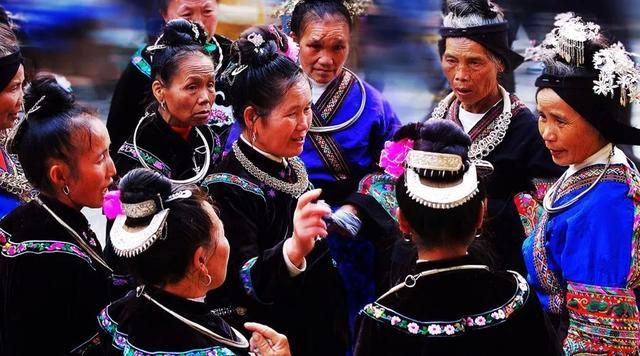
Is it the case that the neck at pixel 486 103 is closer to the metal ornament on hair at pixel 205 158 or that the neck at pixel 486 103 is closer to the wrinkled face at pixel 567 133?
the wrinkled face at pixel 567 133

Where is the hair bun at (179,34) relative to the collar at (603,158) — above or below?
below

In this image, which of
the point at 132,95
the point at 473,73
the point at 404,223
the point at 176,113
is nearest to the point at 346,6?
the point at 473,73

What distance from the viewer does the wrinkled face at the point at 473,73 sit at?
3.86 m

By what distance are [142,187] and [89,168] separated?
683mm

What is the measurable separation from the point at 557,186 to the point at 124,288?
5.03 ft

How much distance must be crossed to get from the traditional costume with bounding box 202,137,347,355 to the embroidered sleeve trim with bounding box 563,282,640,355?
807 mm

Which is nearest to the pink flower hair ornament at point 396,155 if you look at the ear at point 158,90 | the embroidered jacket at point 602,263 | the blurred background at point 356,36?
the embroidered jacket at point 602,263

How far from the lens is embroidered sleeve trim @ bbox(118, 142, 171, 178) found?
373 cm

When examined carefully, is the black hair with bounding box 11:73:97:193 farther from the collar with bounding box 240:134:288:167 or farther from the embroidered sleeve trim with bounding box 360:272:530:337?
the embroidered sleeve trim with bounding box 360:272:530:337

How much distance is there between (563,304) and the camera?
3.29 meters

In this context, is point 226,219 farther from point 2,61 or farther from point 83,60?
point 83,60

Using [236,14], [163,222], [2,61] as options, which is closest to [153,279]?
[163,222]

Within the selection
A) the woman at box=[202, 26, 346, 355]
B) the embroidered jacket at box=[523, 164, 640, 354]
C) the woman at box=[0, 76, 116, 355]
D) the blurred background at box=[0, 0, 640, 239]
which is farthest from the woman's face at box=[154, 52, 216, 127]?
the blurred background at box=[0, 0, 640, 239]

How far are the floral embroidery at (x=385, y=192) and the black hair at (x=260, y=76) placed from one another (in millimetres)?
596
